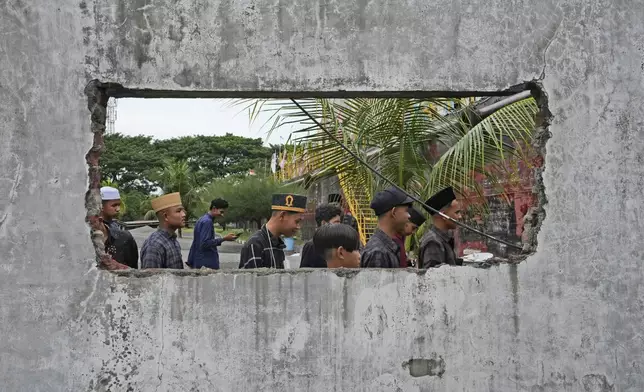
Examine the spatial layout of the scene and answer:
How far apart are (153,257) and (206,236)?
2406mm

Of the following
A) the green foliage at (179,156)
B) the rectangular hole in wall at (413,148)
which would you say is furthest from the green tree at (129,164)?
the rectangular hole in wall at (413,148)

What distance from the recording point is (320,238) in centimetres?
446

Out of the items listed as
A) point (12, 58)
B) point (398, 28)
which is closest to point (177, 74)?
point (12, 58)

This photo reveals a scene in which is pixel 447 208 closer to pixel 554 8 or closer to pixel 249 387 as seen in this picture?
pixel 554 8

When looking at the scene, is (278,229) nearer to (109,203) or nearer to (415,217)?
(415,217)

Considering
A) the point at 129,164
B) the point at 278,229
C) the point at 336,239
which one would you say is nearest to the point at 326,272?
the point at 336,239

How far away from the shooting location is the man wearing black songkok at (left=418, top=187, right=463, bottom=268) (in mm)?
4797

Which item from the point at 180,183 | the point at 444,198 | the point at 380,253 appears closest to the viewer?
the point at 380,253

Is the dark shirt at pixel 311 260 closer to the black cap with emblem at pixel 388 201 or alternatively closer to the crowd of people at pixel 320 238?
the crowd of people at pixel 320 238

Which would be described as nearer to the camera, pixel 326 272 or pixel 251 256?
pixel 326 272

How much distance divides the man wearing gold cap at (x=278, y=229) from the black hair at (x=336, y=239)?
2.72 ft

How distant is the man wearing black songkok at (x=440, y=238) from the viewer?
4797 millimetres

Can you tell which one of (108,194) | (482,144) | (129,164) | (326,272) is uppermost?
(129,164)

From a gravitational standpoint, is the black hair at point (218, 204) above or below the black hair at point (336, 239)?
above
